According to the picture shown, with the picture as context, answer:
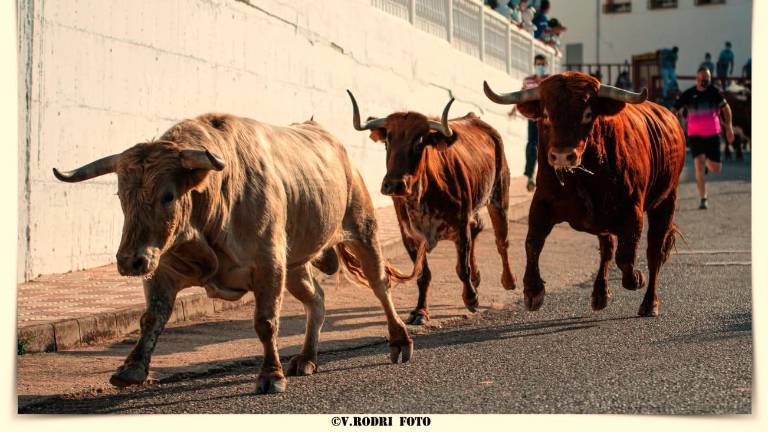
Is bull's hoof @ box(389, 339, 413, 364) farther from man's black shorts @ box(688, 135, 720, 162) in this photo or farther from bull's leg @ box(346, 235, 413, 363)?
man's black shorts @ box(688, 135, 720, 162)

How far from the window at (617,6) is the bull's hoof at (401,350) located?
4869cm

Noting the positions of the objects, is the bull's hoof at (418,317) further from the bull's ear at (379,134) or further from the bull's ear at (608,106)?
the bull's ear at (608,106)

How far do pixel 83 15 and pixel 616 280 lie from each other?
16.8ft

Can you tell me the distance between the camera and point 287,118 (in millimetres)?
15453

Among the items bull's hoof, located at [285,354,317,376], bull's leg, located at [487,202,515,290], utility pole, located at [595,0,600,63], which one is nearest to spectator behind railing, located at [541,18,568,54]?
utility pole, located at [595,0,600,63]

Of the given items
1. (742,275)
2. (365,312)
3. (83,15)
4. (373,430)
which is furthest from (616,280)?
(373,430)

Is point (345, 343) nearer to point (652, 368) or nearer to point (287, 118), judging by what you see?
point (652, 368)

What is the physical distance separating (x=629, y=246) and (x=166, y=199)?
3997mm

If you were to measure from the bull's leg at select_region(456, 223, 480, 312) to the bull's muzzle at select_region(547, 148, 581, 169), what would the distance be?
1505mm

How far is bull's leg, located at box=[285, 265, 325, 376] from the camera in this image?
7.37 meters

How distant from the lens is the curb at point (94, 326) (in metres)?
7.77

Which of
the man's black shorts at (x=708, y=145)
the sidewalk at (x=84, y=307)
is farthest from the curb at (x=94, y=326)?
the man's black shorts at (x=708, y=145)

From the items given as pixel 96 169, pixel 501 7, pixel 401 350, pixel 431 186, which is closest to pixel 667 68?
pixel 501 7

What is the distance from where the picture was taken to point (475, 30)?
27.3 meters
